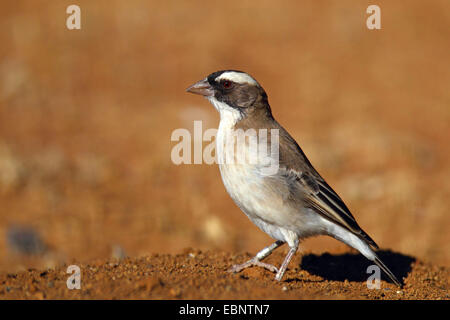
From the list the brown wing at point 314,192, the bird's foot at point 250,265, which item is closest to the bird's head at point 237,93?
the brown wing at point 314,192

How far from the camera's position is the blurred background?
1205cm

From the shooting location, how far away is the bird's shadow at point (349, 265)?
8109mm

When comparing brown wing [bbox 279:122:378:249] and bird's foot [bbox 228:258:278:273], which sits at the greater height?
brown wing [bbox 279:122:378:249]

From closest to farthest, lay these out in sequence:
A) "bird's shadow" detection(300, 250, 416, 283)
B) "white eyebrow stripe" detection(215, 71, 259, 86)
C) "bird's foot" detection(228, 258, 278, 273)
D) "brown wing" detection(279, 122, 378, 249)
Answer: "brown wing" detection(279, 122, 378, 249)
"bird's foot" detection(228, 258, 278, 273)
"white eyebrow stripe" detection(215, 71, 259, 86)
"bird's shadow" detection(300, 250, 416, 283)

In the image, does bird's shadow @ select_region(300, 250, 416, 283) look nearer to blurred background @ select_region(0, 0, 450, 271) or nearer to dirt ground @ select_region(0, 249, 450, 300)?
dirt ground @ select_region(0, 249, 450, 300)

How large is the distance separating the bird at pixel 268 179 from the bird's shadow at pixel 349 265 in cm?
73

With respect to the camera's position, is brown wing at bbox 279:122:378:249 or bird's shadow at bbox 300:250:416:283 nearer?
brown wing at bbox 279:122:378:249

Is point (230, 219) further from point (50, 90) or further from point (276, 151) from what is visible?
point (50, 90)

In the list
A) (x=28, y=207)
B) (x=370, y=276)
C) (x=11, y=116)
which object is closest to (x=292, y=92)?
(x=11, y=116)

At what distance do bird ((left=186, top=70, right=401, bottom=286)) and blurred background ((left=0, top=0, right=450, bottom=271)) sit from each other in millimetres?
2966

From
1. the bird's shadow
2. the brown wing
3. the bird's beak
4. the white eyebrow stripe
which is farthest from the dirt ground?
the white eyebrow stripe

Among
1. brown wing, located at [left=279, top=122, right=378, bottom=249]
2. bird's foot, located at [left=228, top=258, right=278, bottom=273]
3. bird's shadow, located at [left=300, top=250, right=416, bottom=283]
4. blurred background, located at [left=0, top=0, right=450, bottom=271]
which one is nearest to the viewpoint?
brown wing, located at [left=279, top=122, right=378, bottom=249]

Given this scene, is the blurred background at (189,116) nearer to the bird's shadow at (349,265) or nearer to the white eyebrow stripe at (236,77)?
the bird's shadow at (349,265)

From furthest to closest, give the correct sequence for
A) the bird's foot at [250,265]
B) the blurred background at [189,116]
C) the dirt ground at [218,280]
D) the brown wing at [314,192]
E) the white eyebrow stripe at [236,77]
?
→ the blurred background at [189,116]
the white eyebrow stripe at [236,77]
the bird's foot at [250,265]
the brown wing at [314,192]
the dirt ground at [218,280]
